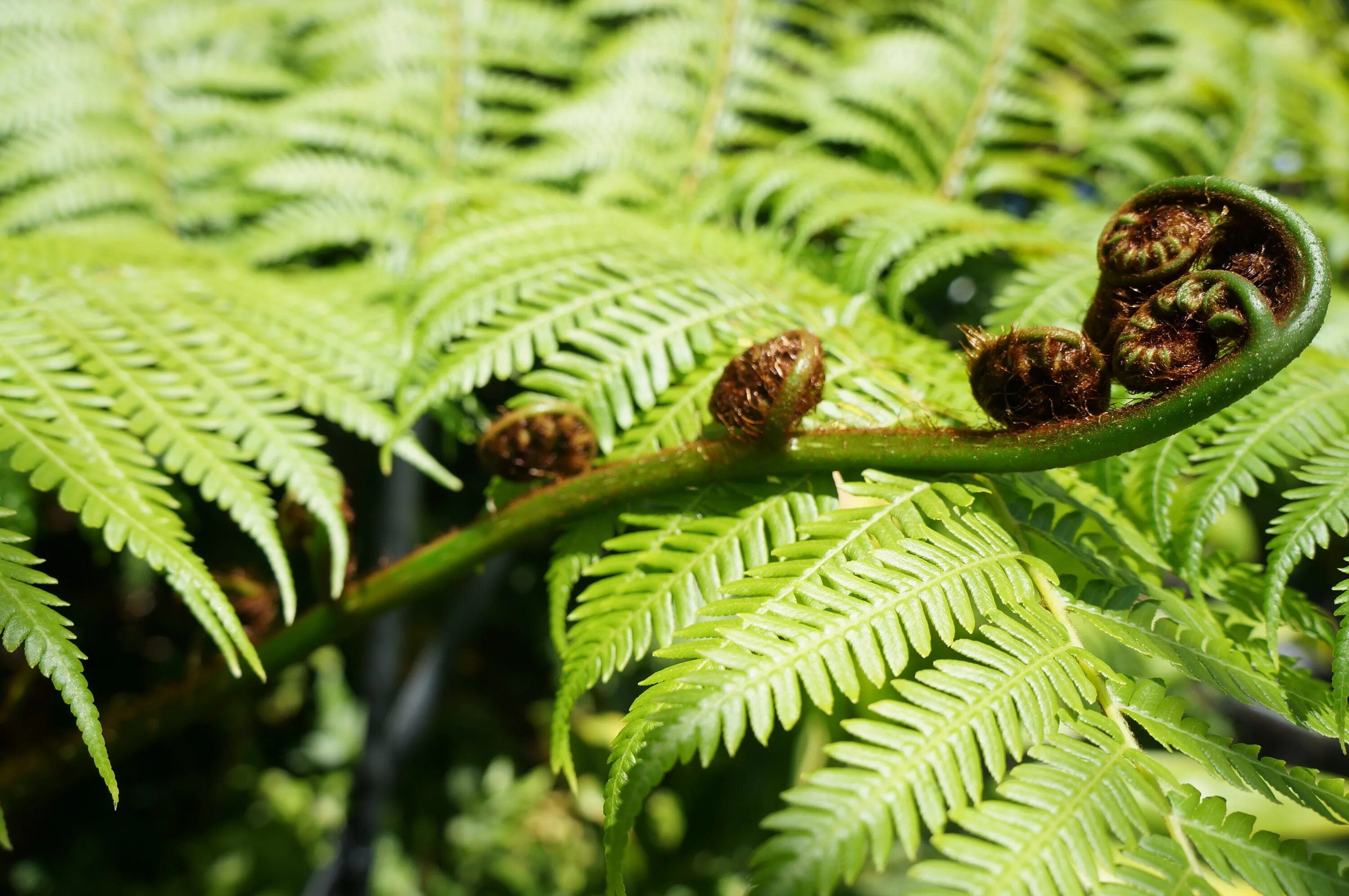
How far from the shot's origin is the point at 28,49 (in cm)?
170

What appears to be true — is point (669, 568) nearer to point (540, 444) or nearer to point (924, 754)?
point (540, 444)

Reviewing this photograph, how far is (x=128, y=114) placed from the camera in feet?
5.91

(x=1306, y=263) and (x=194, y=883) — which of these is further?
(x=194, y=883)

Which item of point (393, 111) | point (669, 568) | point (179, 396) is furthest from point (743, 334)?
point (393, 111)

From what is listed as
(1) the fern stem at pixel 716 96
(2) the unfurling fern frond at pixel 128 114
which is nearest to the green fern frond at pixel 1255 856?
(1) the fern stem at pixel 716 96

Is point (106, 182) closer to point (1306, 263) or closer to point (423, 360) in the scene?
point (423, 360)

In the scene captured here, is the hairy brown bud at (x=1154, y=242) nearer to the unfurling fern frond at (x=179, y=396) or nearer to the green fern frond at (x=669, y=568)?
the green fern frond at (x=669, y=568)

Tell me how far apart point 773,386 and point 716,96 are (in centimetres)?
126

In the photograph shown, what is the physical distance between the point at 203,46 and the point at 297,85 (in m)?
0.36

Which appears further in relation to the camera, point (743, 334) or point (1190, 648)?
point (743, 334)

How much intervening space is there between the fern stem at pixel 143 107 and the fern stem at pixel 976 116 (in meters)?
1.74

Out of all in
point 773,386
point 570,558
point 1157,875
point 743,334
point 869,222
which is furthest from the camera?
point 869,222

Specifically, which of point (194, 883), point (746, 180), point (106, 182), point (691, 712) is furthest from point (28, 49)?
point (194, 883)

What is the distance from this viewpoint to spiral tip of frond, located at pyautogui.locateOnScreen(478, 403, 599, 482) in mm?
977
